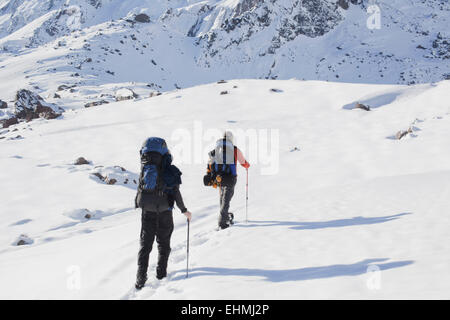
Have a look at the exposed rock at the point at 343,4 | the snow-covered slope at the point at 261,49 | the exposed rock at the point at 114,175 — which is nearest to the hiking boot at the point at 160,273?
the exposed rock at the point at 114,175

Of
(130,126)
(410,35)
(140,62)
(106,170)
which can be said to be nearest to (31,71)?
(140,62)

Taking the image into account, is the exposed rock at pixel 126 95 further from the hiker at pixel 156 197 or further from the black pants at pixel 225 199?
the hiker at pixel 156 197

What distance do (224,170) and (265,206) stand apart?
8.98ft

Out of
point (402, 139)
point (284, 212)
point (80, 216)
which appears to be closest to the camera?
point (284, 212)

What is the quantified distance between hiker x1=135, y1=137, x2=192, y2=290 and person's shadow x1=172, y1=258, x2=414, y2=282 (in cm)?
53

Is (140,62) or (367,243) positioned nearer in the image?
→ (367,243)

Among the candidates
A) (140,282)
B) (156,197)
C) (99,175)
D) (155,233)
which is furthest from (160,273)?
(99,175)

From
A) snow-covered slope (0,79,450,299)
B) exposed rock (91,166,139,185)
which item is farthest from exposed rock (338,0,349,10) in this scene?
exposed rock (91,166,139,185)

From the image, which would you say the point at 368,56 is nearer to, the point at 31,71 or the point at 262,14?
the point at 262,14

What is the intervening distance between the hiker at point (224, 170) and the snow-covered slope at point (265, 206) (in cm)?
65

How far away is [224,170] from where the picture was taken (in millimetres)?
7910

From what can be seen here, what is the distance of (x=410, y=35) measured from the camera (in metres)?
88.4

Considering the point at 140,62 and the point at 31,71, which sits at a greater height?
the point at 140,62
